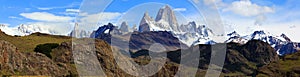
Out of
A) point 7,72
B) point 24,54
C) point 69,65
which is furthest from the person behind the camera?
point 69,65

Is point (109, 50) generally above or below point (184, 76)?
above

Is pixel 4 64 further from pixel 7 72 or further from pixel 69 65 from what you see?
pixel 69 65

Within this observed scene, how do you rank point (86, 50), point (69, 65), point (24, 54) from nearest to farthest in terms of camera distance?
point (86, 50) < point (24, 54) < point (69, 65)

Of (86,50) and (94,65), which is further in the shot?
(86,50)

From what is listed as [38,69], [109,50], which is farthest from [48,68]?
[109,50]

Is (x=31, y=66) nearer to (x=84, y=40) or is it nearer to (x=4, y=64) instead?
(x=4, y=64)

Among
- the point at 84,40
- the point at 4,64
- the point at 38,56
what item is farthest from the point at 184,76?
the point at 4,64
